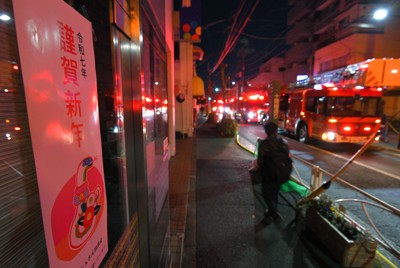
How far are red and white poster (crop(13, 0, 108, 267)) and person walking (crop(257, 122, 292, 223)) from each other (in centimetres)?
332

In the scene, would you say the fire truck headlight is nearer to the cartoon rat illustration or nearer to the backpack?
the backpack

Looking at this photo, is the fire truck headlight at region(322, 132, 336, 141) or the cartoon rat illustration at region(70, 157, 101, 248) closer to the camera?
the cartoon rat illustration at region(70, 157, 101, 248)

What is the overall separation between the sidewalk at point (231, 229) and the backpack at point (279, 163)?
0.85 metres

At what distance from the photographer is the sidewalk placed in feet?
10.6

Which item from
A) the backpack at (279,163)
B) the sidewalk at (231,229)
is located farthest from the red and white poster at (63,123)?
the backpack at (279,163)

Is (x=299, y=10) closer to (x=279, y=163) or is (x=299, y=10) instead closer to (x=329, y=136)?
(x=329, y=136)

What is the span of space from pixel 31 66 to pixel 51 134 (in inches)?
9.7

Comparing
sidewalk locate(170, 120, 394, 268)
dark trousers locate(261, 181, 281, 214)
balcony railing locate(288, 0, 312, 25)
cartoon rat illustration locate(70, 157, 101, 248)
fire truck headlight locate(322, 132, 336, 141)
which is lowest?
sidewalk locate(170, 120, 394, 268)

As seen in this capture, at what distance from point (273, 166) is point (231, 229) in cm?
130

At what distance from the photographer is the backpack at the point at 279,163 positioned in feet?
13.1

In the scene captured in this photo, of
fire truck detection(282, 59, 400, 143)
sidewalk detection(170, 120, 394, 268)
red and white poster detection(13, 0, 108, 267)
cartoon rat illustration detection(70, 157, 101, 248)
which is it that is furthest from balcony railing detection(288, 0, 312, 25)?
cartoon rat illustration detection(70, 157, 101, 248)

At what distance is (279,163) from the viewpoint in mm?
3994

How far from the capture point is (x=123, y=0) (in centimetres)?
175

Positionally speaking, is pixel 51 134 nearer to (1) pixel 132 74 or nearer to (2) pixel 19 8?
(2) pixel 19 8
